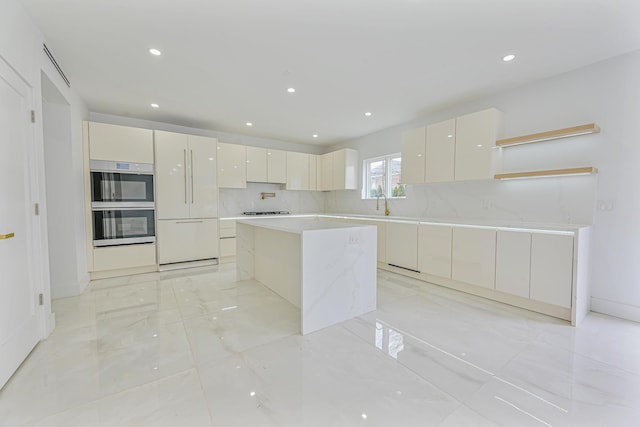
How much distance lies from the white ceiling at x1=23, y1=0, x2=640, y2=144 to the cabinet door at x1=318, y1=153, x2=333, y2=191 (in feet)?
7.04

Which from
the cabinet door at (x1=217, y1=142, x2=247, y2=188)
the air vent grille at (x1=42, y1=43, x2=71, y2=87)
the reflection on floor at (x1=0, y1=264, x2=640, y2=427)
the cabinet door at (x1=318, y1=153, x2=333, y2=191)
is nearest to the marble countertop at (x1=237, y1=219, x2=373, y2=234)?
the reflection on floor at (x1=0, y1=264, x2=640, y2=427)

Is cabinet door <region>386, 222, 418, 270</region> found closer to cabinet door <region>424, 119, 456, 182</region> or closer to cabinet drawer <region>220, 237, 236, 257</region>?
cabinet door <region>424, 119, 456, 182</region>

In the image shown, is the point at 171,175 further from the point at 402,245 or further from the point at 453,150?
the point at 453,150

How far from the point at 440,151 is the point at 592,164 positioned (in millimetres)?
1492

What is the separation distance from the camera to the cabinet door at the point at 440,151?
11.2ft

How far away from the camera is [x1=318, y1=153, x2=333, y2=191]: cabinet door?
18.7 ft

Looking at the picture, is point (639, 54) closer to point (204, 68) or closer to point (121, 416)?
point (204, 68)

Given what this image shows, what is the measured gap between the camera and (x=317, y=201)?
6.36 metres

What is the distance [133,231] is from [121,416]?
10.3 ft

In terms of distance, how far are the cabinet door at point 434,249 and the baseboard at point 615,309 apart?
1331mm

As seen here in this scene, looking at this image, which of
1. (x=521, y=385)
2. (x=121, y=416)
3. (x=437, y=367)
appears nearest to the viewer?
(x=121, y=416)

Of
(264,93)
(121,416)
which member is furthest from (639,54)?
(121,416)

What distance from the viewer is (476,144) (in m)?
3.20

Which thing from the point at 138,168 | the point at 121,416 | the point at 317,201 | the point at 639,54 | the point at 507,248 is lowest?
the point at 121,416
